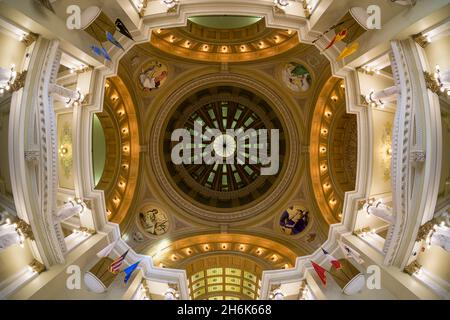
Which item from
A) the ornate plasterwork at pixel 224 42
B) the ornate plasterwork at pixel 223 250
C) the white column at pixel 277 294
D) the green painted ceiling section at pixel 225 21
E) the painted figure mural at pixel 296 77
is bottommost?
the white column at pixel 277 294

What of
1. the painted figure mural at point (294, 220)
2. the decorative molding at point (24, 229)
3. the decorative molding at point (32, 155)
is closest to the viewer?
the decorative molding at point (32, 155)

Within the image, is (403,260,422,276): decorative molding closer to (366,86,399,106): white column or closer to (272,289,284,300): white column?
(272,289,284,300): white column

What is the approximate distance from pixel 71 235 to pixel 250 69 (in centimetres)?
1171

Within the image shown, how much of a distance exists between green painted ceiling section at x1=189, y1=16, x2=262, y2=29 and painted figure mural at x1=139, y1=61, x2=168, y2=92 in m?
2.89

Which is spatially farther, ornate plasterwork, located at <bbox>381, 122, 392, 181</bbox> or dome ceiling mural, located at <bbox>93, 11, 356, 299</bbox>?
dome ceiling mural, located at <bbox>93, 11, 356, 299</bbox>

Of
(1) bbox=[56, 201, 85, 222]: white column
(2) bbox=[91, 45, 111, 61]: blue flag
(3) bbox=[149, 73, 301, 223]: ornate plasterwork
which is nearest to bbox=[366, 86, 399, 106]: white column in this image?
(3) bbox=[149, 73, 301, 223]: ornate plasterwork

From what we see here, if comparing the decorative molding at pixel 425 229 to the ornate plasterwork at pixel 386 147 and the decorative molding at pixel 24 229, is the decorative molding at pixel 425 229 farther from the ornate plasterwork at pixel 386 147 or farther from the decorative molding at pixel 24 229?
the decorative molding at pixel 24 229

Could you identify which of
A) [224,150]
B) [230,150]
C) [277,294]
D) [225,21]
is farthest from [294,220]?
[225,21]

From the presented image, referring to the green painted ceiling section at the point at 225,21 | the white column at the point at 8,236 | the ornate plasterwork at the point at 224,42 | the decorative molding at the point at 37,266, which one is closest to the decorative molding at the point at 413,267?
the ornate plasterwork at the point at 224,42

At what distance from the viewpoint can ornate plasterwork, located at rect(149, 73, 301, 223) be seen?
17562 millimetres

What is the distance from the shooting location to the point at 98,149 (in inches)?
633

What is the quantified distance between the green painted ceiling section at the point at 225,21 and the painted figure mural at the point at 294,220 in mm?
9864

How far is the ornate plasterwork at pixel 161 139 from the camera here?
17562mm
